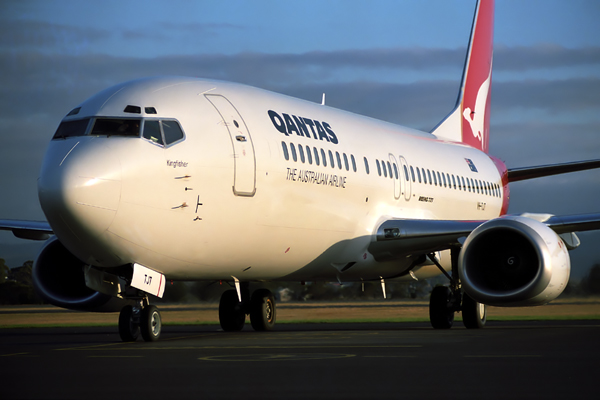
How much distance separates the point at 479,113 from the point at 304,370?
19.8 meters

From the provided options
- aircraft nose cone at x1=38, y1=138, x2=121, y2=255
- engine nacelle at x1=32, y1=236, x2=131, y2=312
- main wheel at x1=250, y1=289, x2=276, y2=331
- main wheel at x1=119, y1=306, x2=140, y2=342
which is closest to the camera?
aircraft nose cone at x1=38, y1=138, x2=121, y2=255

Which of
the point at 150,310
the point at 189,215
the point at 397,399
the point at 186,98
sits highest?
the point at 186,98

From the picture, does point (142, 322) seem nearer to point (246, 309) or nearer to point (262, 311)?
point (262, 311)

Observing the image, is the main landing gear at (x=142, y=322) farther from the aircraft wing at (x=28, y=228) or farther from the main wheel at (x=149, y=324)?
the aircraft wing at (x=28, y=228)

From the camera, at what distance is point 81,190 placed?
33.1 ft

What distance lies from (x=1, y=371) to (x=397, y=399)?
401 cm

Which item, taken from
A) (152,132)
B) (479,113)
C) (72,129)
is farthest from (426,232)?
(479,113)

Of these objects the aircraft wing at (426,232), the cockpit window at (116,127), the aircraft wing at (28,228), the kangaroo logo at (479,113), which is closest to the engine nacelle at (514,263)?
the aircraft wing at (426,232)

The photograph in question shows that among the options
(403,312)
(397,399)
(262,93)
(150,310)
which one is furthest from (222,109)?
(403,312)

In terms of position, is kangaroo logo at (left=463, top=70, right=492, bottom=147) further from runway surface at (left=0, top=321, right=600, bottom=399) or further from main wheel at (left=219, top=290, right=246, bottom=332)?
runway surface at (left=0, top=321, right=600, bottom=399)

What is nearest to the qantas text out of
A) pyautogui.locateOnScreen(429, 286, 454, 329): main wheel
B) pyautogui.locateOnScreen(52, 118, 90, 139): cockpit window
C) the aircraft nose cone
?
pyautogui.locateOnScreen(52, 118, 90, 139): cockpit window

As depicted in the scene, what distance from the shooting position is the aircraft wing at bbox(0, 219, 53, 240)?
15.6 meters

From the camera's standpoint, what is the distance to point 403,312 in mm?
21469

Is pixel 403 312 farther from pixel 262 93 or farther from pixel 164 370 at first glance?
pixel 164 370
